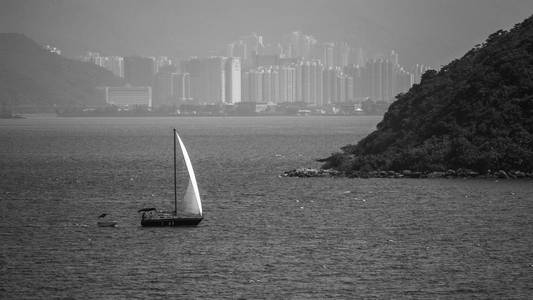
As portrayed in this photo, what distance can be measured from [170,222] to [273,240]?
5.50 metres

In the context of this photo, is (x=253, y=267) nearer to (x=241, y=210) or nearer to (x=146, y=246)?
(x=146, y=246)

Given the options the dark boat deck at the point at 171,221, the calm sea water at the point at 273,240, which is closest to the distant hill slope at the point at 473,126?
the calm sea water at the point at 273,240

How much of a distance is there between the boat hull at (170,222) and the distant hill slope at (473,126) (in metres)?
25.5

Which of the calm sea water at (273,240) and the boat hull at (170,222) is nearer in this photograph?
the calm sea water at (273,240)

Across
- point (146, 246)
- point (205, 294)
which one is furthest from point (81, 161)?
point (205, 294)

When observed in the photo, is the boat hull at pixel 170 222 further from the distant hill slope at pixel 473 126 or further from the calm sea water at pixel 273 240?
the distant hill slope at pixel 473 126

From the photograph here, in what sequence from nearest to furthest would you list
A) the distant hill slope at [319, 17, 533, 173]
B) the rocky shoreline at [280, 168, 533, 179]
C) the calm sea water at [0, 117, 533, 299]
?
the calm sea water at [0, 117, 533, 299]
the rocky shoreline at [280, 168, 533, 179]
the distant hill slope at [319, 17, 533, 173]

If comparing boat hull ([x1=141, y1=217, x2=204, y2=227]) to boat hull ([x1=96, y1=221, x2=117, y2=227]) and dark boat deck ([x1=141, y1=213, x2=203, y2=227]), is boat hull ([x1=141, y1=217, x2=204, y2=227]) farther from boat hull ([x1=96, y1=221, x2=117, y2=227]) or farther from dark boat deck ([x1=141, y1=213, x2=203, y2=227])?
boat hull ([x1=96, y1=221, x2=117, y2=227])

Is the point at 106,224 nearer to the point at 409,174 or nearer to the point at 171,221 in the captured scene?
the point at 171,221

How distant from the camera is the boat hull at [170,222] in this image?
52188mm

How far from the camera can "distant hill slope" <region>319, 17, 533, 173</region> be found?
7281 cm

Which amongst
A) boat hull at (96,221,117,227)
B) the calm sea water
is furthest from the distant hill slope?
boat hull at (96,221,117,227)

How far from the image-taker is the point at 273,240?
49094 mm

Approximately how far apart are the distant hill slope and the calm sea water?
10.7 ft
